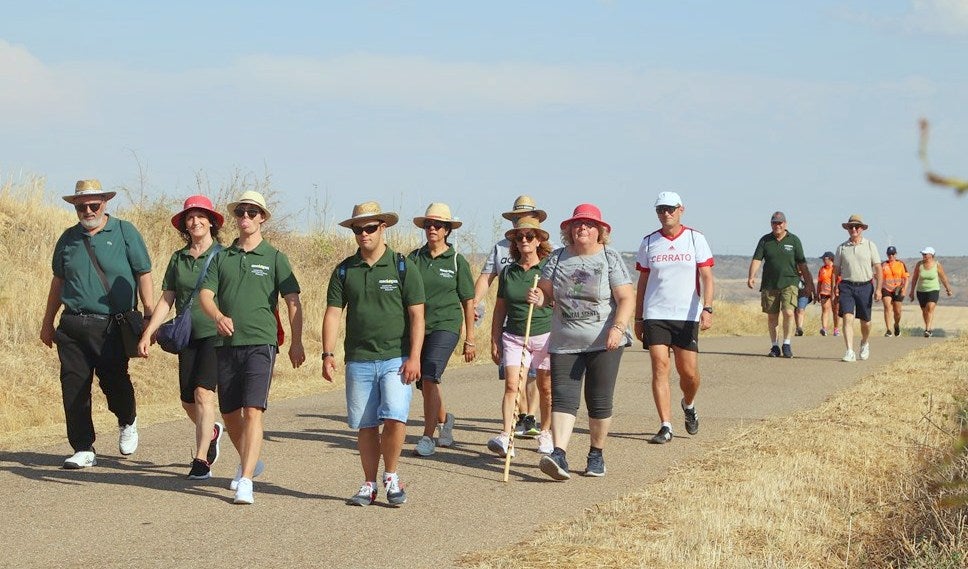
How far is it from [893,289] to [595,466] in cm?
2027

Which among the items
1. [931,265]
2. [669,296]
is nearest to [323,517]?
[669,296]

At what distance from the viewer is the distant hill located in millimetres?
104325

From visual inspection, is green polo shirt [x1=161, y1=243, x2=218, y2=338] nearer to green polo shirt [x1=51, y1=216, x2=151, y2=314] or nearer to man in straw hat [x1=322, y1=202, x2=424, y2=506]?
green polo shirt [x1=51, y1=216, x2=151, y2=314]

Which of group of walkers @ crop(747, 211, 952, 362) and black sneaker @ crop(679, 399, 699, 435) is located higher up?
group of walkers @ crop(747, 211, 952, 362)

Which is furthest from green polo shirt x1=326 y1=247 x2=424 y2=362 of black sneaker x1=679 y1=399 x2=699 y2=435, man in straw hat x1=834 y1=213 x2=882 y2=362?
man in straw hat x1=834 y1=213 x2=882 y2=362

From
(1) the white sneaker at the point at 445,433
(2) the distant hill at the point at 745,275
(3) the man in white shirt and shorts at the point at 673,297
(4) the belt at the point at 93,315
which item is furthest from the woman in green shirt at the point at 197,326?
(2) the distant hill at the point at 745,275

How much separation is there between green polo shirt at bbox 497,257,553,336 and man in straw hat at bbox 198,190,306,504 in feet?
8.13

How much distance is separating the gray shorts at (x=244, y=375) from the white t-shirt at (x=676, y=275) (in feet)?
12.6

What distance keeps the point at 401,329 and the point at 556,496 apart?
165 cm

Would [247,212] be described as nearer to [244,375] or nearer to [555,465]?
[244,375]

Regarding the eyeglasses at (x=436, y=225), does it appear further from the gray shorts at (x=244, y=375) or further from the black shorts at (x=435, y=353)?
the gray shorts at (x=244, y=375)

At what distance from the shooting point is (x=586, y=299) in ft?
32.3

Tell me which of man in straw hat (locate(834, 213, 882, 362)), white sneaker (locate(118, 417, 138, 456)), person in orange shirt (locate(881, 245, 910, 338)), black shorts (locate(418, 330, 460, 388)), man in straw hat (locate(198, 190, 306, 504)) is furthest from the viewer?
person in orange shirt (locate(881, 245, 910, 338))

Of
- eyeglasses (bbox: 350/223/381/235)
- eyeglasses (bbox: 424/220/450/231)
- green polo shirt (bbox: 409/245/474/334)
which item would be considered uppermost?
eyeglasses (bbox: 424/220/450/231)
